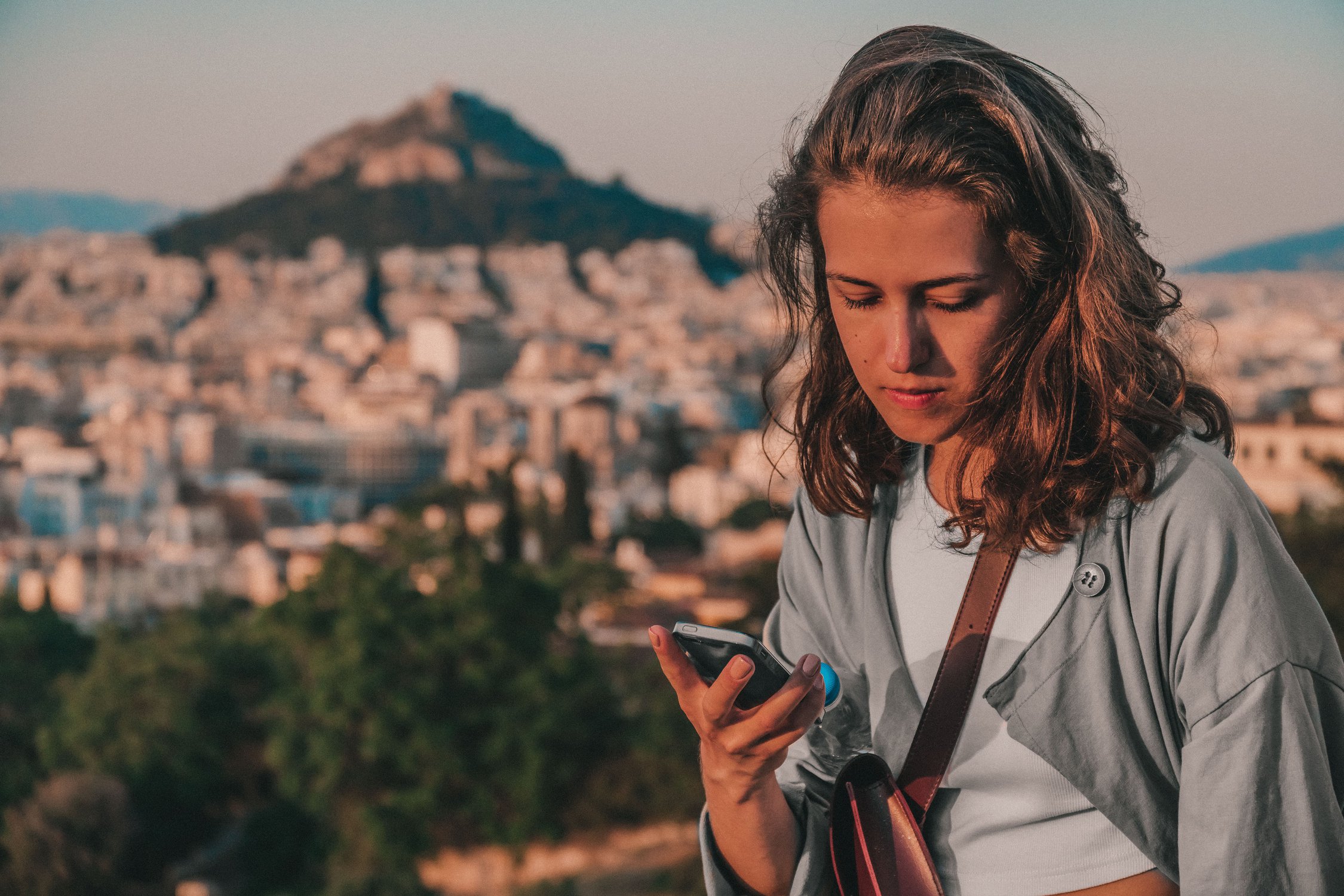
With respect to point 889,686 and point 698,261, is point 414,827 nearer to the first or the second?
point 889,686

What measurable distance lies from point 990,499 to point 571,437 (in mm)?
34698

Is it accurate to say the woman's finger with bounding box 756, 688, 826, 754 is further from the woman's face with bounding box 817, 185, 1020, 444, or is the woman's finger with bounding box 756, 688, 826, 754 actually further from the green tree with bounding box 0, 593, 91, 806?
the green tree with bounding box 0, 593, 91, 806

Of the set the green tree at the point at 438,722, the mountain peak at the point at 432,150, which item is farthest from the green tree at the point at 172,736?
the mountain peak at the point at 432,150

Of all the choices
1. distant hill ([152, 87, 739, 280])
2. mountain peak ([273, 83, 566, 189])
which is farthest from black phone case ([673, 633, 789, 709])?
mountain peak ([273, 83, 566, 189])

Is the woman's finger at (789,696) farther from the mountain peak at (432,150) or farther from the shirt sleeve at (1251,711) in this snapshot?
the mountain peak at (432,150)

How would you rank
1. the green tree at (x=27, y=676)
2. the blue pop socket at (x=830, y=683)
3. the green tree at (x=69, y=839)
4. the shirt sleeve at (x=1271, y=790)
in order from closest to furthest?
the shirt sleeve at (x=1271, y=790)
the blue pop socket at (x=830, y=683)
the green tree at (x=69, y=839)
the green tree at (x=27, y=676)

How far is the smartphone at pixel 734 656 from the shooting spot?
0.78 meters

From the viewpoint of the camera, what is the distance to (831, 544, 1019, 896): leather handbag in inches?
32.9

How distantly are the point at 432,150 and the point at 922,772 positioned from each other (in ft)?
247

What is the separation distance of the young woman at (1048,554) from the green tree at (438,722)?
892cm

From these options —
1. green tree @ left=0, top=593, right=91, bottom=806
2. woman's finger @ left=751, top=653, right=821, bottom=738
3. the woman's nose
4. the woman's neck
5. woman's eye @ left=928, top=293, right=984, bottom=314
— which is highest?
woman's eye @ left=928, top=293, right=984, bottom=314

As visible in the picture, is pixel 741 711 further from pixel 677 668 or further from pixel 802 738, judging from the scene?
pixel 802 738

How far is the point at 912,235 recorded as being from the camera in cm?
Result: 79

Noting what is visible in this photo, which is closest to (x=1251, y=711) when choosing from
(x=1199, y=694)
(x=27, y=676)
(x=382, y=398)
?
(x=1199, y=694)
